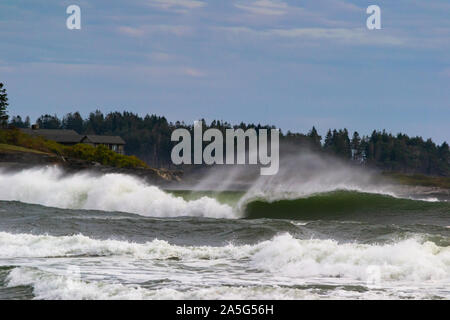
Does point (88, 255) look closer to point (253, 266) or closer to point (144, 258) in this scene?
point (144, 258)

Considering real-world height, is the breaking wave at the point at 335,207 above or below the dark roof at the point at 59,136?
below

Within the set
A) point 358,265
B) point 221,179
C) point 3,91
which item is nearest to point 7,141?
point 3,91

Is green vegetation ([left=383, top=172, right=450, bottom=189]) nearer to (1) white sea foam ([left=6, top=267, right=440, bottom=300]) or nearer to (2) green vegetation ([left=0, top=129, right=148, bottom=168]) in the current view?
(2) green vegetation ([left=0, top=129, right=148, bottom=168])

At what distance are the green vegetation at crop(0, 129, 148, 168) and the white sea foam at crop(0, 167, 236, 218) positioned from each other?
152 feet

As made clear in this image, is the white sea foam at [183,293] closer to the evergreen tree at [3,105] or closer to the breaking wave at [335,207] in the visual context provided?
the breaking wave at [335,207]

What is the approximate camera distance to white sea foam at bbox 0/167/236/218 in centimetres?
4341

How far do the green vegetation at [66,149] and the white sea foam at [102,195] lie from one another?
152 feet

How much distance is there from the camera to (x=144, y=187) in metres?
48.4

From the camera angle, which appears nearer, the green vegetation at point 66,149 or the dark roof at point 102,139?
the green vegetation at point 66,149

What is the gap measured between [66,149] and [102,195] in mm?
71043

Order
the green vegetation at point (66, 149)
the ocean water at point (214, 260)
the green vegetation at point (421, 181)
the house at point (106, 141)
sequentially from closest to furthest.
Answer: the ocean water at point (214, 260), the green vegetation at point (66, 149), the green vegetation at point (421, 181), the house at point (106, 141)

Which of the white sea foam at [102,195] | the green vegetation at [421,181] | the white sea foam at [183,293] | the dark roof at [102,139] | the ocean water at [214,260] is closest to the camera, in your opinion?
the white sea foam at [183,293]

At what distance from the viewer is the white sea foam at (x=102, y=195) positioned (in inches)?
1709

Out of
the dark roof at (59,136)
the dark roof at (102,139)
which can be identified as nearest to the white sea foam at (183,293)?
the dark roof at (59,136)
